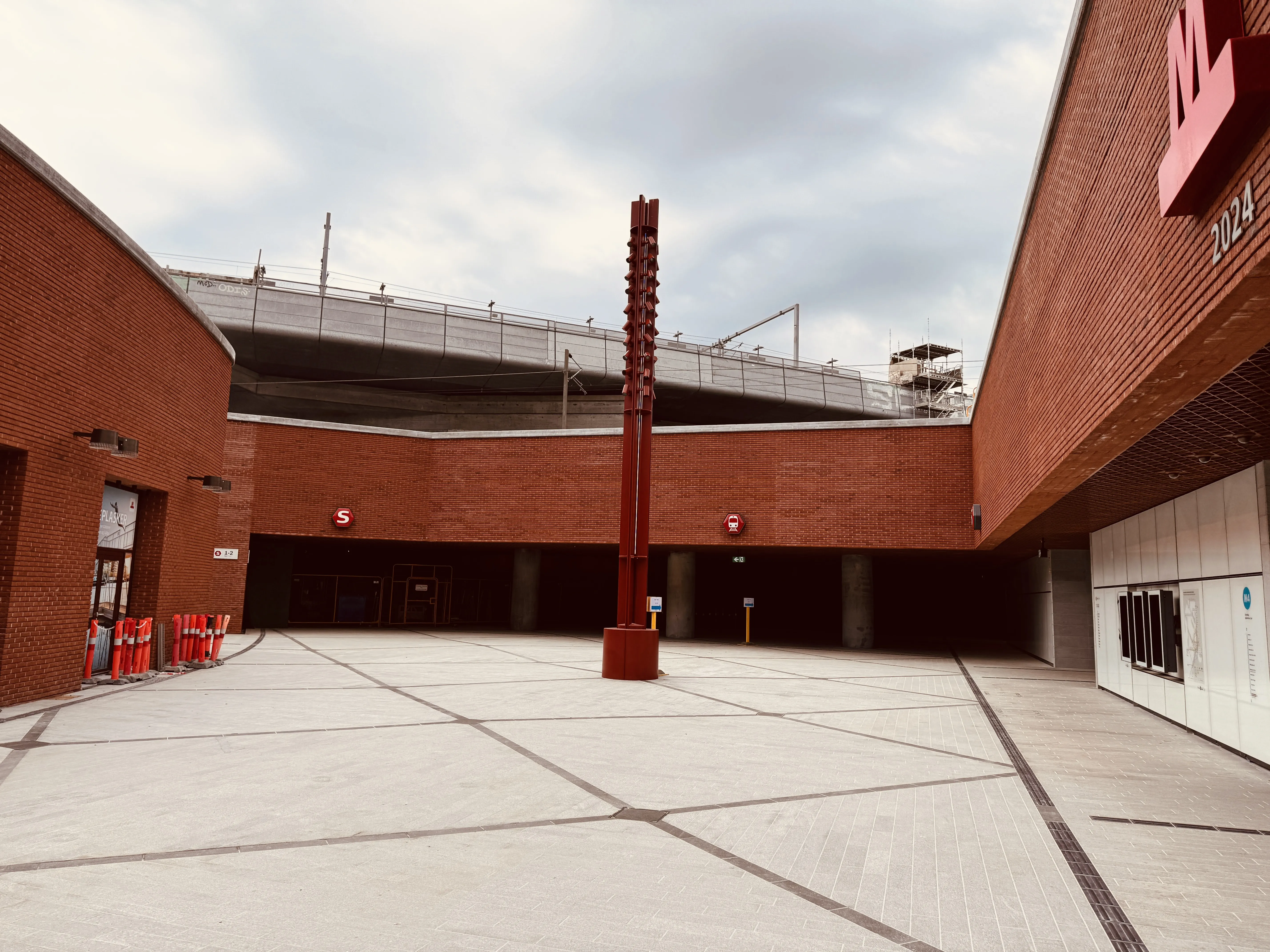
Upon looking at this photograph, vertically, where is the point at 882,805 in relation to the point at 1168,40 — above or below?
below

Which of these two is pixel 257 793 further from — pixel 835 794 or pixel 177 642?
pixel 177 642

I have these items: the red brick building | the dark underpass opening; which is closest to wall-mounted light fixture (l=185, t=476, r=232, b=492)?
the red brick building

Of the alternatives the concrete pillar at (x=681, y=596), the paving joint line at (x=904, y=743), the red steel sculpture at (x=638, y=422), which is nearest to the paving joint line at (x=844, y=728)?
the paving joint line at (x=904, y=743)

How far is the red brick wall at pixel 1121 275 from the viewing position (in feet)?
14.4

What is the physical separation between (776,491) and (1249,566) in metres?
15.6

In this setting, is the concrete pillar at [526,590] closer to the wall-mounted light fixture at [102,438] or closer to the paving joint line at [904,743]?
the wall-mounted light fixture at [102,438]

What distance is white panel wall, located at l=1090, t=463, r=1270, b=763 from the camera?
8.83 m

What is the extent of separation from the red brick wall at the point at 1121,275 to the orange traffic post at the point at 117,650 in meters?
13.3

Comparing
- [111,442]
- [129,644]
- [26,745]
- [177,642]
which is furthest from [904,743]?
[177,642]

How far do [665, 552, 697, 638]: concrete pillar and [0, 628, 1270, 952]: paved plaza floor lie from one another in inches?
629

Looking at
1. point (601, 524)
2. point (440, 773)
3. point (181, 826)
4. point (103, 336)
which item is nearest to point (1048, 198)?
point (440, 773)

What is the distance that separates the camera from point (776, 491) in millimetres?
24359

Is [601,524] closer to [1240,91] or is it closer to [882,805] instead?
[882,805]

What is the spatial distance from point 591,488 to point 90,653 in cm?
1489
